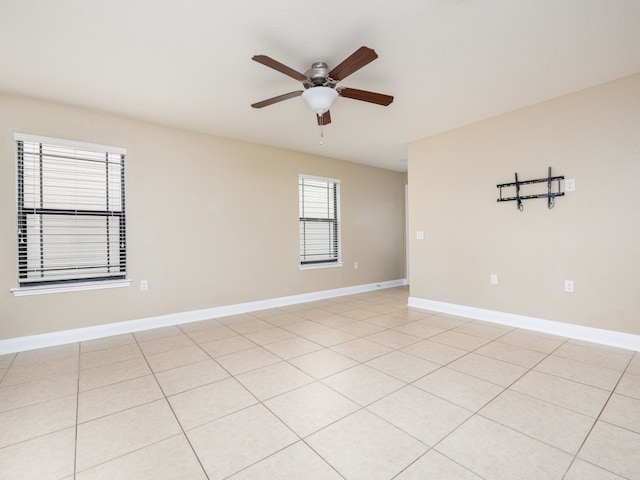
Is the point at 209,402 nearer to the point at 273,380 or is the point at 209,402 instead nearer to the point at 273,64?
the point at 273,380

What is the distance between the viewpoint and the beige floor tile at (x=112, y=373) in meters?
2.27

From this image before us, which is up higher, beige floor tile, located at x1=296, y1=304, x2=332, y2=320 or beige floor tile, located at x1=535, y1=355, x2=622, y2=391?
beige floor tile, located at x1=296, y1=304, x2=332, y2=320

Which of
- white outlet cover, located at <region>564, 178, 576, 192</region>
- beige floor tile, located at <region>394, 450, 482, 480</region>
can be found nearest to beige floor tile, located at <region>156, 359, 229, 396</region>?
beige floor tile, located at <region>394, 450, 482, 480</region>

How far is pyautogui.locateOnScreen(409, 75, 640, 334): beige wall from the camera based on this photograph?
2.80 meters

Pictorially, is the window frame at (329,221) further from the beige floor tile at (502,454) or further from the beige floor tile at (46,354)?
the beige floor tile at (502,454)

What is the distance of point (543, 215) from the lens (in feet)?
10.8

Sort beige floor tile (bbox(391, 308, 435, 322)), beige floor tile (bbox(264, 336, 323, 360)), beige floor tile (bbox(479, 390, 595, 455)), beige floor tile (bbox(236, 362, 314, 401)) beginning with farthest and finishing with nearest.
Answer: beige floor tile (bbox(391, 308, 435, 322)) < beige floor tile (bbox(264, 336, 323, 360)) < beige floor tile (bbox(236, 362, 314, 401)) < beige floor tile (bbox(479, 390, 595, 455))

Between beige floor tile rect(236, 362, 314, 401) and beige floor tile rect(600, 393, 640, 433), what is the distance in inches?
72.0

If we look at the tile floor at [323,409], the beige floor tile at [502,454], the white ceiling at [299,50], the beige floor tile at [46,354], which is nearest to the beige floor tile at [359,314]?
the tile floor at [323,409]

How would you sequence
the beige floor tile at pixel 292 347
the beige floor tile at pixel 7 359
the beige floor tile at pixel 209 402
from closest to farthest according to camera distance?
the beige floor tile at pixel 209 402 < the beige floor tile at pixel 7 359 < the beige floor tile at pixel 292 347

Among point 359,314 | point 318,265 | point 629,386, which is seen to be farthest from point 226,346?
point 629,386

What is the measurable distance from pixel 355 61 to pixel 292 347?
2.48 meters

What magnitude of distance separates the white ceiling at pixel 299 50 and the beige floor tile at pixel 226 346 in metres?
2.49

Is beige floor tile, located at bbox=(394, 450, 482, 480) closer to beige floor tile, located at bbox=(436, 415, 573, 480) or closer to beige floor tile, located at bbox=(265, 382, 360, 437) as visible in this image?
beige floor tile, located at bbox=(436, 415, 573, 480)
